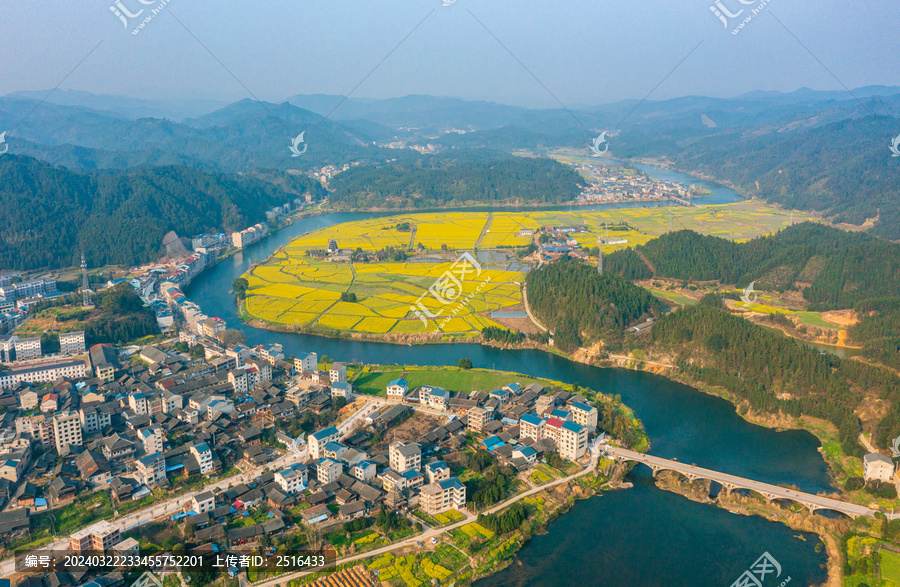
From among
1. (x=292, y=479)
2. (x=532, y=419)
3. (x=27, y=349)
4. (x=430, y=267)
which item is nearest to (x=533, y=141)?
(x=430, y=267)

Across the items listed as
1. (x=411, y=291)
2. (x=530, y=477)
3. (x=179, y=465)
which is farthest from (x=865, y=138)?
(x=179, y=465)

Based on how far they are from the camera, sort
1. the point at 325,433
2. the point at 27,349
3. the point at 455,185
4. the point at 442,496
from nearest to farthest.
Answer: the point at 442,496, the point at 325,433, the point at 27,349, the point at 455,185

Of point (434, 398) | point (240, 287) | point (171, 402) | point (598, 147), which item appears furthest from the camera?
point (598, 147)

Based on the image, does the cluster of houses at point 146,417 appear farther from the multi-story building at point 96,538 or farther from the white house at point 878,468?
the white house at point 878,468

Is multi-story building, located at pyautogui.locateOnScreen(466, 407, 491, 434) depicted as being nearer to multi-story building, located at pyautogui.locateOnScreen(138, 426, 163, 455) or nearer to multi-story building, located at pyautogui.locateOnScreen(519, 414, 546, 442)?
multi-story building, located at pyautogui.locateOnScreen(519, 414, 546, 442)

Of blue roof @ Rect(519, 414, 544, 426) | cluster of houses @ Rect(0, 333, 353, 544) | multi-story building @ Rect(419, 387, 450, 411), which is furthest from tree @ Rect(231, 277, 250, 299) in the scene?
blue roof @ Rect(519, 414, 544, 426)

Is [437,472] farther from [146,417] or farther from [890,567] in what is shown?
[890,567]

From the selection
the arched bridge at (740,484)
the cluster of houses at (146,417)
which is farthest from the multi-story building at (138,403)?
the arched bridge at (740,484)
